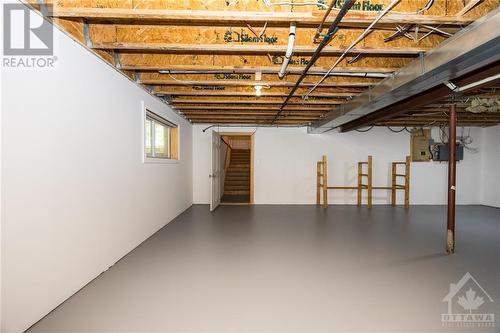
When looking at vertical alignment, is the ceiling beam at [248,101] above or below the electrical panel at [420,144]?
above

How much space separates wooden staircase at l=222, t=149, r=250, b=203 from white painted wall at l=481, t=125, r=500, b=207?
602cm

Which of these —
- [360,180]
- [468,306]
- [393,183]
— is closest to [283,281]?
[468,306]

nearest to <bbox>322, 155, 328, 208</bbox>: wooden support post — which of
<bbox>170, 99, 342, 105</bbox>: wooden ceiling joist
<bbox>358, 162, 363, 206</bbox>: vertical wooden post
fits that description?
<bbox>358, 162, 363, 206</bbox>: vertical wooden post

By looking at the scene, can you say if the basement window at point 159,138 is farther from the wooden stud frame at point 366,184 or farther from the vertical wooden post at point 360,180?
the vertical wooden post at point 360,180

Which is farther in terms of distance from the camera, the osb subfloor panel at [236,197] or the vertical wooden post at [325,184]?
the osb subfloor panel at [236,197]

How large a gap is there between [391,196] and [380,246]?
3565 mm

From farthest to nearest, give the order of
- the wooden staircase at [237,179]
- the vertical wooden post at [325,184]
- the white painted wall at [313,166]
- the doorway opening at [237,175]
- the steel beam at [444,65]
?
the wooden staircase at [237,179] < the doorway opening at [237,175] < the white painted wall at [313,166] < the vertical wooden post at [325,184] < the steel beam at [444,65]

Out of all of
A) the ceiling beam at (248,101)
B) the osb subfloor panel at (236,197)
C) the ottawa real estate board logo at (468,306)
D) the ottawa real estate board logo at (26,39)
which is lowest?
the osb subfloor panel at (236,197)

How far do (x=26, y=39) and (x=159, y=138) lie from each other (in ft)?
8.73

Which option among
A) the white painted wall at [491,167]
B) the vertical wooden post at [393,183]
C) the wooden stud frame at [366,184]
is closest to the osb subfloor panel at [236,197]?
the wooden stud frame at [366,184]

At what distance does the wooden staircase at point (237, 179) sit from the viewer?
759cm

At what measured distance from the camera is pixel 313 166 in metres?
6.12

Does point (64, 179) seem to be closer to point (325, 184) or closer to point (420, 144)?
point (325, 184)

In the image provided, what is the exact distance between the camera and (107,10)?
5.32 ft
